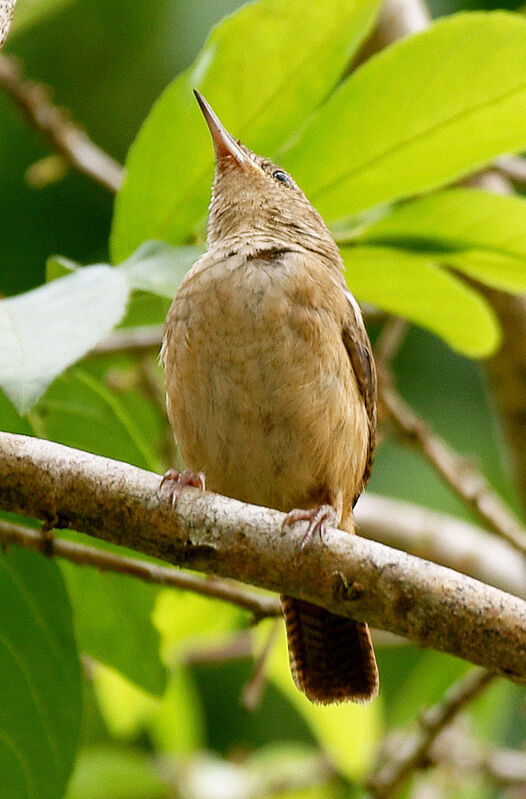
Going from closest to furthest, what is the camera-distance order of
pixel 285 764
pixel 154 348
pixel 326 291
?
pixel 326 291 → pixel 154 348 → pixel 285 764

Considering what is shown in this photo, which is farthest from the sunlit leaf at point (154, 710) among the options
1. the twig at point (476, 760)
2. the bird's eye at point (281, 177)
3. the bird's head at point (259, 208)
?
the bird's eye at point (281, 177)

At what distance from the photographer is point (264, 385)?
271cm

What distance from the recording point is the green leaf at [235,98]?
2.54 m

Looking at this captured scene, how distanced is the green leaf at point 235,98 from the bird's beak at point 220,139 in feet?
0.09

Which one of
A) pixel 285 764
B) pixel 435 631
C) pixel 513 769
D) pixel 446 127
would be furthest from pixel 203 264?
pixel 285 764

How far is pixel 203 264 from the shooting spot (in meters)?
2.94

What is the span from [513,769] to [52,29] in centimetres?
449

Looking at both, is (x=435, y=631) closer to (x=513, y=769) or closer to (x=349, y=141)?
(x=349, y=141)

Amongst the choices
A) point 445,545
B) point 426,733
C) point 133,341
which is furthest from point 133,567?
point 445,545

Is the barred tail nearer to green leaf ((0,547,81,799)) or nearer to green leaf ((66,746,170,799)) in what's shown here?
green leaf ((0,547,81,799))

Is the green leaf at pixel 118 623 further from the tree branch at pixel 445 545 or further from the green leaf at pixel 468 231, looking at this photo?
the tree branch at pixel 445 545

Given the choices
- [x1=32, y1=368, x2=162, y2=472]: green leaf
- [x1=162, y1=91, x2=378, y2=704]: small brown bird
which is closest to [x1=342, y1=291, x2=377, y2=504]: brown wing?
[x1=162, y1=91, x2=378, y2=704]: small brown bird

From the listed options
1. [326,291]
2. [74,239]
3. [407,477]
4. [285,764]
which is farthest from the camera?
[407,477]

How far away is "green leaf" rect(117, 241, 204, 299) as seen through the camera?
236 centimetres
